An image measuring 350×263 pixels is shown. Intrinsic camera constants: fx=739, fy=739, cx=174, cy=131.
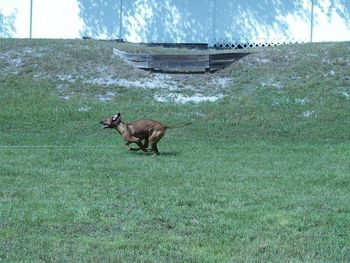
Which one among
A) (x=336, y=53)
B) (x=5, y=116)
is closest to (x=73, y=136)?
(x=5, y=116)

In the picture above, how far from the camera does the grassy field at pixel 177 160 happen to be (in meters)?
6.44

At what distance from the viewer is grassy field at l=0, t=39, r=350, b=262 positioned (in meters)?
6.44

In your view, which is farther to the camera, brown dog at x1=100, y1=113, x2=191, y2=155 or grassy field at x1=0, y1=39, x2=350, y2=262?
brown dog at x1=100, y1=113, x2=191, y2=155

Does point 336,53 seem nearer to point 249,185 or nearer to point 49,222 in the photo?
point 249,185

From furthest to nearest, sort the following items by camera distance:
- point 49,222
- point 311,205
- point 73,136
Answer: point 73,136, point 311,205, point 49,222

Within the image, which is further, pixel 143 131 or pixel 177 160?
pixel 143 131

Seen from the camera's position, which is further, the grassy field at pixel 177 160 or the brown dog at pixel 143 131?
the brown dog at pixel 143 131

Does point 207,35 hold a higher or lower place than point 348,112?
higher

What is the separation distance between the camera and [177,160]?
11.9 metres

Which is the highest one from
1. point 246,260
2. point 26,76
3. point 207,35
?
point 207,35

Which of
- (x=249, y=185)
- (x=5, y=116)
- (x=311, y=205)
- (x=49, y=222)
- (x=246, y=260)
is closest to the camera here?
(x=246, y=260)

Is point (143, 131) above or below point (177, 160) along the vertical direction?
above

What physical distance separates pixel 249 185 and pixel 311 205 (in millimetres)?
1501

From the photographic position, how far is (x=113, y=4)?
2481 centimetres
